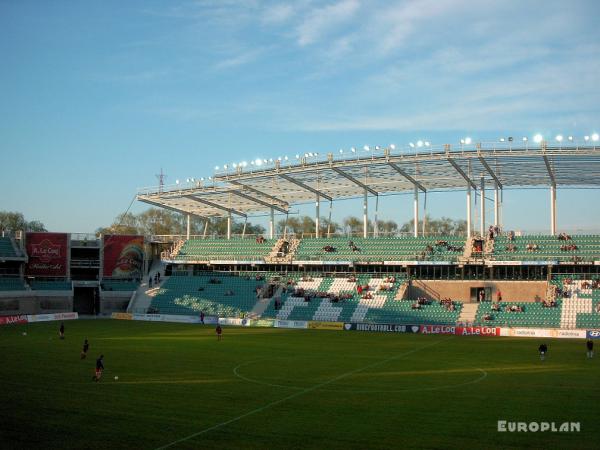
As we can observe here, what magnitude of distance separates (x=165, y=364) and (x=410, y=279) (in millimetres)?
39495

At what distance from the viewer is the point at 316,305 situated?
69.9m

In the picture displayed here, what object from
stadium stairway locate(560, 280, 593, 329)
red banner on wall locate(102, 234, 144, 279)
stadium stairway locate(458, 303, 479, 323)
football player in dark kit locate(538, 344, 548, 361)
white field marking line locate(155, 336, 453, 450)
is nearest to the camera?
white field marking line locate(155, 336, 453, 450)

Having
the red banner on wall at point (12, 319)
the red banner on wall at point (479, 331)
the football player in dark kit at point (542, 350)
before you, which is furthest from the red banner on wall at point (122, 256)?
the football player in dark kit at point (542, 350)

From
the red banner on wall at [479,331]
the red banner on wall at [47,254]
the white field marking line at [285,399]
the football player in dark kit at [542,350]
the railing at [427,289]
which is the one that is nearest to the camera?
the white field marking line at [285,399]

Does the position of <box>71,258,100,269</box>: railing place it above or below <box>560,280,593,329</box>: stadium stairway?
above

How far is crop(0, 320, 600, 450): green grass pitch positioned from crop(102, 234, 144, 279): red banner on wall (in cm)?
3366

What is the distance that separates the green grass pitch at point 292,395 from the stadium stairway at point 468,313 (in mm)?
12063

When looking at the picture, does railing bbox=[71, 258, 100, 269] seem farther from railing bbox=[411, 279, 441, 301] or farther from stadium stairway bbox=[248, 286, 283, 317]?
railing bbox=[411, 279, 441, 301]

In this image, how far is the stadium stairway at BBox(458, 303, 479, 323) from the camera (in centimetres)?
6131

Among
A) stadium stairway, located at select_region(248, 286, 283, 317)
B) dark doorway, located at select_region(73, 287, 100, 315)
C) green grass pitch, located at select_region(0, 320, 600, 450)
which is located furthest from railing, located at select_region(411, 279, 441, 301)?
dark doorway, located at select_region(73, 287, 100, 315)

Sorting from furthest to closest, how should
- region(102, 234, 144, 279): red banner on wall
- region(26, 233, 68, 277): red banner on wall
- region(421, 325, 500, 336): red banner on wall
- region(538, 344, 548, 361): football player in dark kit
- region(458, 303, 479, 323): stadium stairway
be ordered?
region(102, 234, 144, 279): red banner on wall
region(26, 233, 68, 277): red banner on wall
region(458, 303, 479, 323): stadium stairway
region(421, 325, 500, 336): red banner on wall
region(538, 344, 548, 361): football player in dark kit

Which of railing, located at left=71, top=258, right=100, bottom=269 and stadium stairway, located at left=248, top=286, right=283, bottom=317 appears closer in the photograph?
stadium stairway, located at left=248, top=286, right=283, bottom=317

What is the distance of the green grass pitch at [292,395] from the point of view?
69.0 feet

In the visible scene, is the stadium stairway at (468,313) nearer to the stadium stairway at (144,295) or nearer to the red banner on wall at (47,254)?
the stadium stairway at (144,295)
